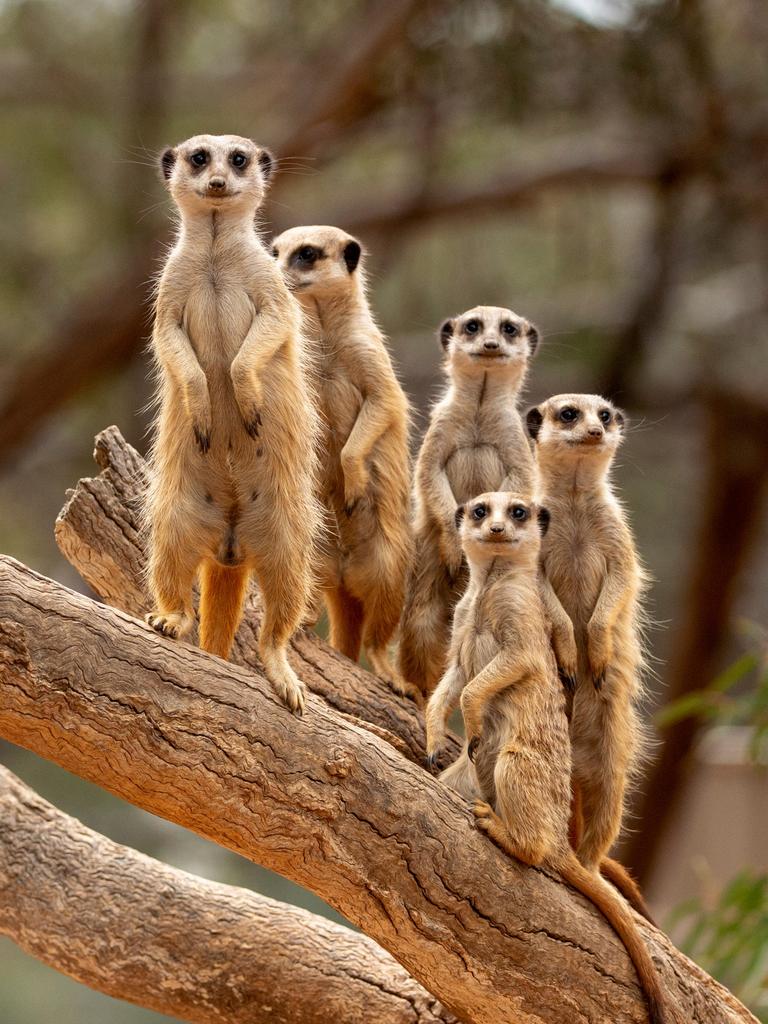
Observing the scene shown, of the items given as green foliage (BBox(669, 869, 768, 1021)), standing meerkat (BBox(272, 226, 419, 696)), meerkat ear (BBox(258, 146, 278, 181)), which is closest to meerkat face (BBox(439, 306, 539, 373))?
standing meerkat (BBox(272, 226, 419, 696))

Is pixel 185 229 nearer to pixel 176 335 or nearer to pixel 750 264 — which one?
pixel 176 335

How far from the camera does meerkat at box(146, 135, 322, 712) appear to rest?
2332 mm

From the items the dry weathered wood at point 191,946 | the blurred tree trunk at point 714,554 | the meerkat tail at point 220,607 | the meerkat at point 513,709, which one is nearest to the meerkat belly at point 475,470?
the meerkat at point 513,709

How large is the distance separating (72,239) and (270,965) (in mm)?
7028

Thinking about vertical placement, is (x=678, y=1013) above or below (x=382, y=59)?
below

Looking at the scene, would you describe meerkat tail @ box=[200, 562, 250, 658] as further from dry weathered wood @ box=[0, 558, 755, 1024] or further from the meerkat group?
dry weathered wood @ box=[0, 558, 755, 1024]

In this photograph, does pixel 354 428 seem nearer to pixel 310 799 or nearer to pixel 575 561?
pixel 575 561

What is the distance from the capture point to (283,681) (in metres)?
2.37

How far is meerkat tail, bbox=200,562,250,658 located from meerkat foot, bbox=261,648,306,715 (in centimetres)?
18

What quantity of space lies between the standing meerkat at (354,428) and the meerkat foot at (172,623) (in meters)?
0.60

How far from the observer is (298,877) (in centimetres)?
240

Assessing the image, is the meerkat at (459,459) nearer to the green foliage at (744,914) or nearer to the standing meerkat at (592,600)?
the standing meerkat at (592,600)

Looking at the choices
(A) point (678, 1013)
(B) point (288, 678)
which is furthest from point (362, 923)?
(A) point (678, 1013)

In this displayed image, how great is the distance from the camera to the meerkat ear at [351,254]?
115 inches
